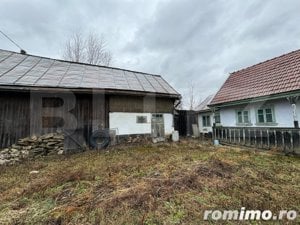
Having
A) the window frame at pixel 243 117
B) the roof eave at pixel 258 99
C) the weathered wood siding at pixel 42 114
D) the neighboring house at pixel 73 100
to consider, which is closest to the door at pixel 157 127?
the neighboring house at pixel 73 100

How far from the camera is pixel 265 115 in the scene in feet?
29.7

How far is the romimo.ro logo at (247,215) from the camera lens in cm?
254

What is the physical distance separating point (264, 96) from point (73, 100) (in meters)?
9.19

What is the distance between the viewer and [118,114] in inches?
375

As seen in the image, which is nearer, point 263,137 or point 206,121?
point 263,137

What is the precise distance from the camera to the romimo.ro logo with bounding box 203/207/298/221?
2.54m

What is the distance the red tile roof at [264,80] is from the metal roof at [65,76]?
357cm

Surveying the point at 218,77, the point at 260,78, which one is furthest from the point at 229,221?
the point at 218,77

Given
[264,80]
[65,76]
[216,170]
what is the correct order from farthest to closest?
1. [264,80]
2. [65,76]
3. [216,170]

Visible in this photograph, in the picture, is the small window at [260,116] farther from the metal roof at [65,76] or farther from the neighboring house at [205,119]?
the neighboring house at [205,119]

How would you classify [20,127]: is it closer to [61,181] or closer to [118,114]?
[118,114]

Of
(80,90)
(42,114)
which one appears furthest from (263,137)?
(42,114)

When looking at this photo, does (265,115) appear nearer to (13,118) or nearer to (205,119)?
(205,119)

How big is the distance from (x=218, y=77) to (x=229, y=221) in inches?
1434
